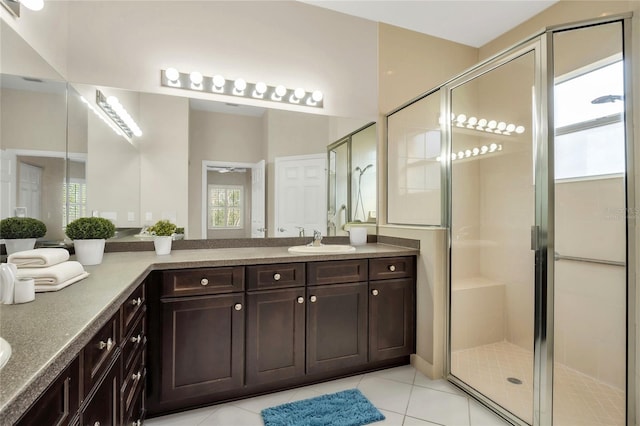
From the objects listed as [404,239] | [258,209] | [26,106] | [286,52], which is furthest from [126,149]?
[404,239]

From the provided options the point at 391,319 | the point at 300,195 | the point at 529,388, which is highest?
the point at 300,195

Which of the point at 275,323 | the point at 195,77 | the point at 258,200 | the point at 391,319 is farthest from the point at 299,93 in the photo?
the point at 391,319

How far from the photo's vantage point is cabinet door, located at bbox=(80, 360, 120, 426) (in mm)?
885

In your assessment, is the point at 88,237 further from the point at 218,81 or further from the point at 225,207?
the point at 218,81

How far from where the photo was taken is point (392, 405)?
1.92 m

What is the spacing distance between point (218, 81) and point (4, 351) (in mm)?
2147

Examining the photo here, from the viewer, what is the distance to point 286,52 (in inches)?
103

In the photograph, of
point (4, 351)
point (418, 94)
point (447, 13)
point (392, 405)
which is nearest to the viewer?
point (4, 351)

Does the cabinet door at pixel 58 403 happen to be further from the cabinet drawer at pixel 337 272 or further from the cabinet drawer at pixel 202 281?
the cabinet drawer at pixel 337 272

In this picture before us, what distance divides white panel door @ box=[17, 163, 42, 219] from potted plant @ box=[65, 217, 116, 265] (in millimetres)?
190

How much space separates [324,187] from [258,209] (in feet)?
1.97

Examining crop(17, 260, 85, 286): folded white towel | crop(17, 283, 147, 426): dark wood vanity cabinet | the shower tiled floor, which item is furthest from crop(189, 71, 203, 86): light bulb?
the shower tiled floor

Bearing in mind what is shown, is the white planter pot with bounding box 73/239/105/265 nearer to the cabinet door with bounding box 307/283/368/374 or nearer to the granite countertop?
the granite countertop

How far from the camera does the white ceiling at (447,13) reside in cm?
263
